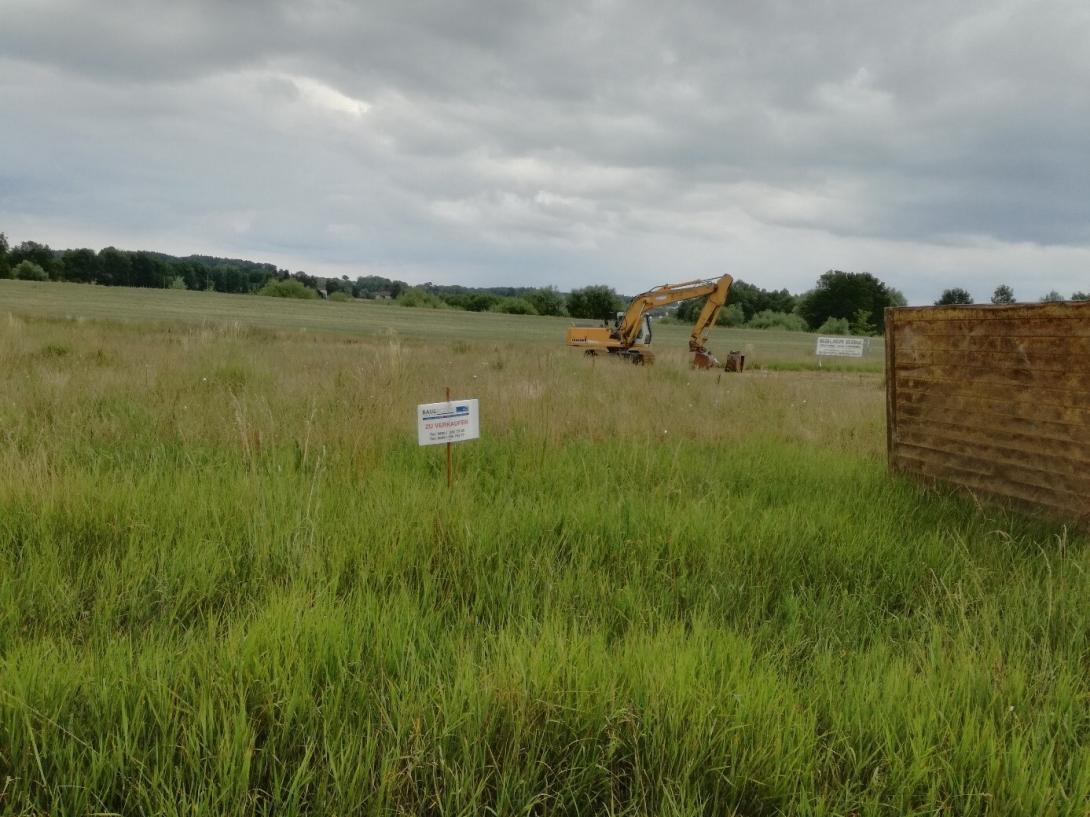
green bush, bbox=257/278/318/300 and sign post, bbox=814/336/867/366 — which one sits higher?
green bush, bbox=257/278/318/300

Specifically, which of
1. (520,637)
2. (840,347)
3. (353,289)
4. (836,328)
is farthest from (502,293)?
(520,637)

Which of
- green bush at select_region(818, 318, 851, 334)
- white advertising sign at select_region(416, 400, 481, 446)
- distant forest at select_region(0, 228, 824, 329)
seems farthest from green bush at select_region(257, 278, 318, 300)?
white advertising sign at select_region(416, 400, 481, 446)

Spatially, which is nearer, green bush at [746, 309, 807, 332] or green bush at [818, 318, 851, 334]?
green bush at [818, 318, 851, 334]

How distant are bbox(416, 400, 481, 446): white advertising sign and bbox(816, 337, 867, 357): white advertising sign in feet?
71.1

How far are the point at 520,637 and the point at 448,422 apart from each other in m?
2.01

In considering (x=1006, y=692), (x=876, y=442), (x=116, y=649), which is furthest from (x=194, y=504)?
(x=876, y=442)

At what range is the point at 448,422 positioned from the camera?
4.09 metres

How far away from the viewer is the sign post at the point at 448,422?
4.01 m

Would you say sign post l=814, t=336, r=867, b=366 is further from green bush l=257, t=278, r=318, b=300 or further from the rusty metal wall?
green bush l=257, t=278, r=318, b=300

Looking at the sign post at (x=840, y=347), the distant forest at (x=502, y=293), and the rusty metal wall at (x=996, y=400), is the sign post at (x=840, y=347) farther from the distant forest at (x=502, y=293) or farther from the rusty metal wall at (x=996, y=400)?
the distant forest at (x=502, y=293)

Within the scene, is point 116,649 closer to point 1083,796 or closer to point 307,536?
point 307,536

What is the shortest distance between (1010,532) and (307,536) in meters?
4.02

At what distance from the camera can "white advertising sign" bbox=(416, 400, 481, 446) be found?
401 centimetres

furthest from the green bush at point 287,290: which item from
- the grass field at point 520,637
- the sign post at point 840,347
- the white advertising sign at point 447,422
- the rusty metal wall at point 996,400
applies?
the rusty metal wall at point 996,400
